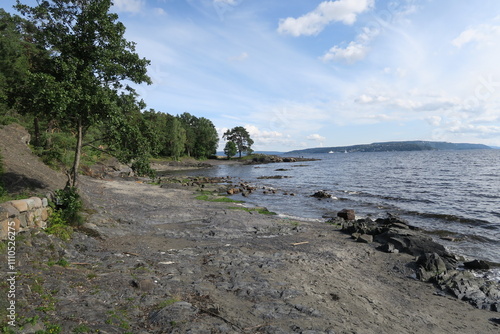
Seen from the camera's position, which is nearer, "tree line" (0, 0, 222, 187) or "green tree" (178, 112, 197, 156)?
"tree line" (0, 0, 222, 187)

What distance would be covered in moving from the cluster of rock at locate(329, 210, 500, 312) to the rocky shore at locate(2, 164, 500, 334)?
148 mm

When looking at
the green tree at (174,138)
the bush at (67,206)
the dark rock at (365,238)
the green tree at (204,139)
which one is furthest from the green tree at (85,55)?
the green tree at (204,139)

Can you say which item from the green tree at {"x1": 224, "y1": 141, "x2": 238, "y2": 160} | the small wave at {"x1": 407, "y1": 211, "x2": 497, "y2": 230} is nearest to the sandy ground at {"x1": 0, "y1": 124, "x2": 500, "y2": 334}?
the small wave at {"x1": 407, "y1": 211, "x2": 497, "y2": 230}

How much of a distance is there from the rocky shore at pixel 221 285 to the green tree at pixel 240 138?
145748 mm

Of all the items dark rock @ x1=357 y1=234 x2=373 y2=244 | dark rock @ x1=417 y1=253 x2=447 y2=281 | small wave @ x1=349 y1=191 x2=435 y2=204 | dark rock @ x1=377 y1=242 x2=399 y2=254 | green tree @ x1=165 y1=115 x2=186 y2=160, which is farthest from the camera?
green tree @ x1=165 y1=115 x2=186 y2=160

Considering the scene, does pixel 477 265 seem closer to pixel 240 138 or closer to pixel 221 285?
pixel 221 285

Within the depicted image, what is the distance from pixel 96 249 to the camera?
1190 centimetres

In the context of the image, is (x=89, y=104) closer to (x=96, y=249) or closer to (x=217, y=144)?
(x=96, y=249)

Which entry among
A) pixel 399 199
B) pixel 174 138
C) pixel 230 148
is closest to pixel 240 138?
pixel 230 148

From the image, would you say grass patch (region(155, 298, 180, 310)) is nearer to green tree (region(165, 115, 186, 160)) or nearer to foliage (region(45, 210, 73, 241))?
foliage (region(45, 210, 73, 241))

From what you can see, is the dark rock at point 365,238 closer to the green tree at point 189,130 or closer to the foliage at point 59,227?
the foliage at point 59,227

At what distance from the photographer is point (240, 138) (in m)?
164

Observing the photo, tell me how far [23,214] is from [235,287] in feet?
29.0

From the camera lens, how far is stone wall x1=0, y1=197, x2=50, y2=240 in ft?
30.4
